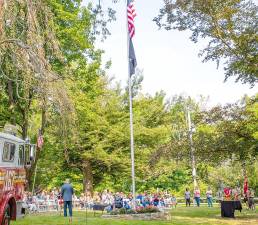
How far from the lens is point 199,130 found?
69.4ft

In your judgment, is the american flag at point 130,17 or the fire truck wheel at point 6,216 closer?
the fire truck wheel at point 6,216

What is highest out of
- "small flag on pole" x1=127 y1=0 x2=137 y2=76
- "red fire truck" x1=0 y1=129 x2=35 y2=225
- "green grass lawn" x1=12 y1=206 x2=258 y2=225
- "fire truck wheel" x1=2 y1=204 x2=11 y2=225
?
"small flag on pole" x1=127 y1=0 x2=137 y2=76

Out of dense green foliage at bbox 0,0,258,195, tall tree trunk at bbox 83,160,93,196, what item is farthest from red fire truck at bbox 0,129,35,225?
tall tree trunk at bbox 83,160,93,196

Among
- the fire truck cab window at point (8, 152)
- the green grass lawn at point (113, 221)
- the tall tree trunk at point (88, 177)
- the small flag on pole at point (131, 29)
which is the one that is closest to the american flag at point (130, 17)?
Result: the small flag on pole at point (131, 29)

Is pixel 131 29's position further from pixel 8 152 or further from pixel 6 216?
pixel 6 216

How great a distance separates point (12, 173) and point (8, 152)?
2.05ft

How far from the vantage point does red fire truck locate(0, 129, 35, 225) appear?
986 cm

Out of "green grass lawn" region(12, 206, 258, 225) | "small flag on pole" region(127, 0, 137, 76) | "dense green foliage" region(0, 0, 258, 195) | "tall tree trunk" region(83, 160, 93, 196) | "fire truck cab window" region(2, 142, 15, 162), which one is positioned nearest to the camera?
"dense green foliage" region(0, 0, 258, 195)

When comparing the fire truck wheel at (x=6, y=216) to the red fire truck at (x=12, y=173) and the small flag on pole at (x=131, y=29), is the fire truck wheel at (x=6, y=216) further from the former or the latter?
the small flag on pole at (x=131, y=29)

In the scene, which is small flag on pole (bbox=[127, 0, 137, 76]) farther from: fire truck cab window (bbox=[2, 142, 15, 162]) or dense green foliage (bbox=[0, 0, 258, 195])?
fire truck cab window (bbox=[2, 142, 15, 162])

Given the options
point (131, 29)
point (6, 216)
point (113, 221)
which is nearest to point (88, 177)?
point (131, 29)

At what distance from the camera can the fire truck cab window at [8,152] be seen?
10.2 meters

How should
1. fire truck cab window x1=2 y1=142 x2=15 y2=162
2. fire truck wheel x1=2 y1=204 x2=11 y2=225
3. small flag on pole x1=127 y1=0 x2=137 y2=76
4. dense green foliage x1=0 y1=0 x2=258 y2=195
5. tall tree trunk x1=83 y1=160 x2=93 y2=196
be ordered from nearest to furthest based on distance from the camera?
dense green foliage x1=0 y1=0 x2=258 y2=195 < fire truck wheel x1=2 y1=204 x2=11 y2=225 < fire truck cab window x1=2 y1=142 x2=15 y2=162 < small flag on pole x1=127 y1=0 x2=137 y2=76 < tall tree trunk x1=83 y1=160 x2=93 y2=196

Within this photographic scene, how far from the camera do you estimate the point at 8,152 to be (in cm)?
1051
